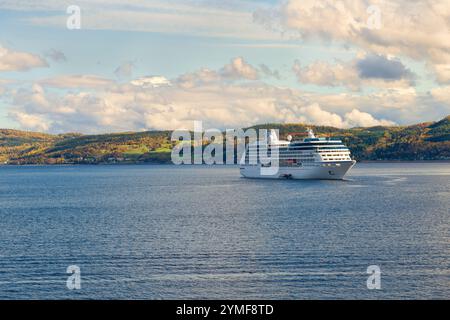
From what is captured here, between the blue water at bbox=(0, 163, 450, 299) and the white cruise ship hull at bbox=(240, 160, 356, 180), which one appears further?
the white cruise ship hull at bbox=(240, 160, 356, 180)

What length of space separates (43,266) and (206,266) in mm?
13044

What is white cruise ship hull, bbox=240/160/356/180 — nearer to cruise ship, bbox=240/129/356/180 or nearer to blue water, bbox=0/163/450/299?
cruise ship, bbox=240/129/356/180

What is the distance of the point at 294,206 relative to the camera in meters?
94.6

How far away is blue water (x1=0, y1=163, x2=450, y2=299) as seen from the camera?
4066cm

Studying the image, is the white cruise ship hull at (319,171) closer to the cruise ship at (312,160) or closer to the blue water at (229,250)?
the cruise ship at (312,160)

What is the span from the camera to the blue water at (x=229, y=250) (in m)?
40.7

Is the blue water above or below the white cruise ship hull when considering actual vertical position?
below

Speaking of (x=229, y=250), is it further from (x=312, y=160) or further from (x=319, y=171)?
(x=312, y=160)

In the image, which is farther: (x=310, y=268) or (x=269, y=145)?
(x=269, y=145)

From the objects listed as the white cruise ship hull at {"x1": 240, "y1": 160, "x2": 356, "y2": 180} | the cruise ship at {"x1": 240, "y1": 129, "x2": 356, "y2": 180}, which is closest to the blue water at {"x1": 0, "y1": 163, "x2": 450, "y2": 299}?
→ the white cruise ship hull at {"x1": 240, "y1": 160, "x2": 356, "y2": 180}
